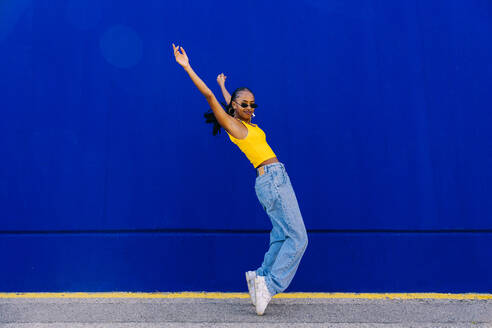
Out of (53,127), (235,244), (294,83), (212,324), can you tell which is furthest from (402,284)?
(53,127)

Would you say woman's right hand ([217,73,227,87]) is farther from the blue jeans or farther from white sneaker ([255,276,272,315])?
white sneaker ([255,276,272,315])

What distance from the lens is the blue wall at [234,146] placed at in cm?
306

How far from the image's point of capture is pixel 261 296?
2494 millimetres

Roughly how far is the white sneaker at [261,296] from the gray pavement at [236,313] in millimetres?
58

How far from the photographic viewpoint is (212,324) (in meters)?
2.35

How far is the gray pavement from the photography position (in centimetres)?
236

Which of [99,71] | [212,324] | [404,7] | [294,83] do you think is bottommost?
[212,324]

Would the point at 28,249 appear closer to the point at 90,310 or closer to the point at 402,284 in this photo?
the point at 90,310

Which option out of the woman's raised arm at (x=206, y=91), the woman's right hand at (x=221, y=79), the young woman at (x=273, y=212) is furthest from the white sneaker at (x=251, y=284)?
the woman's right hand at (x=221, y=79)

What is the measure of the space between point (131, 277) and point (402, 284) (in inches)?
85.9

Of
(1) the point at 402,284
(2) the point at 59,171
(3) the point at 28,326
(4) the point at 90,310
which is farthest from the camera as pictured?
(2) the point at 59,171

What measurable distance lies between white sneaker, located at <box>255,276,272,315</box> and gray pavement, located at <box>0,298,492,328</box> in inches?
2.3

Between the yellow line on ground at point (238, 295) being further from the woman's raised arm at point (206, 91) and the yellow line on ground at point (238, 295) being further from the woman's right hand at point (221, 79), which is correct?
the woman's right hand at point (221, 79)

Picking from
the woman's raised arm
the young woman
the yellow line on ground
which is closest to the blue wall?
the yellow line on ground
